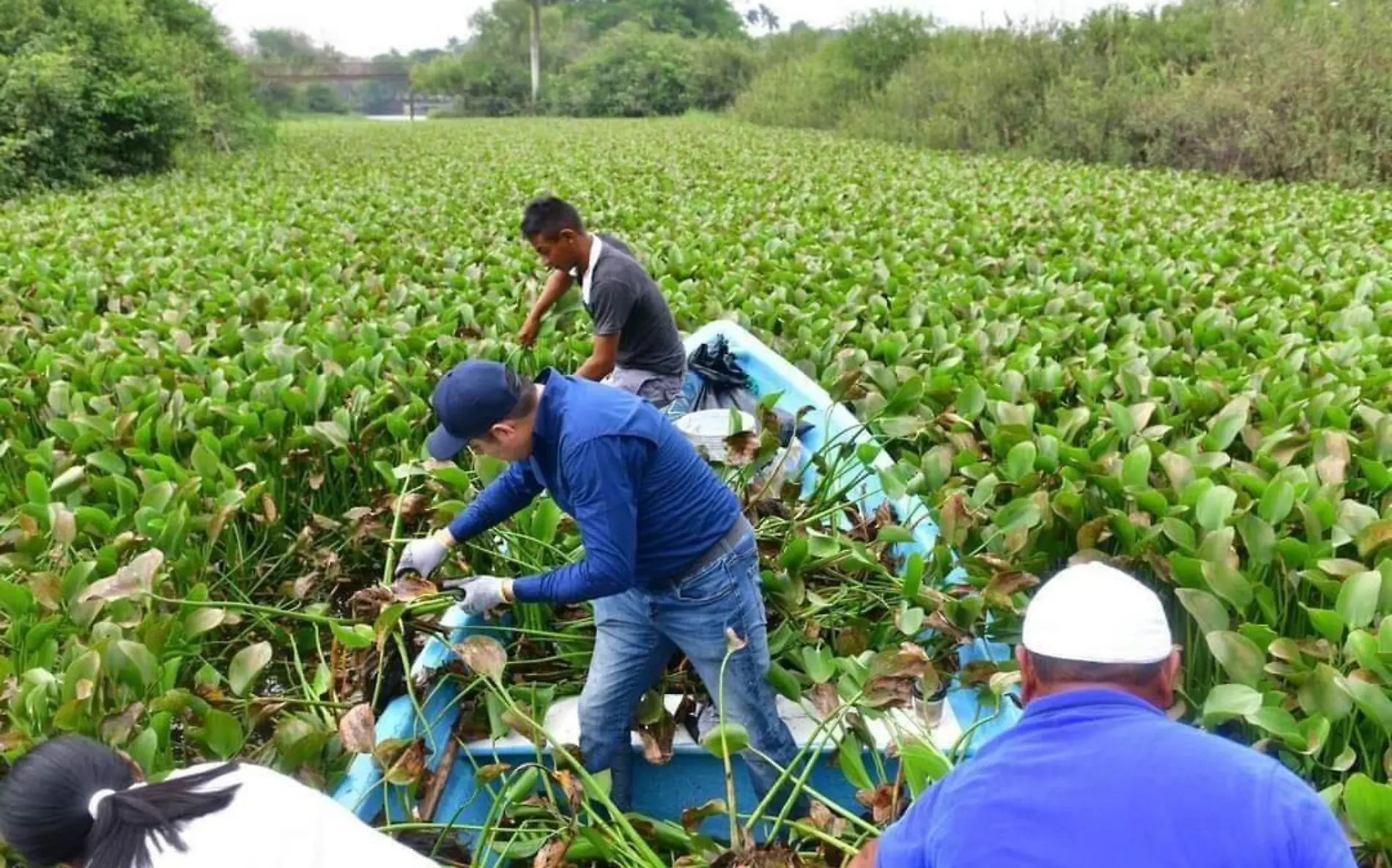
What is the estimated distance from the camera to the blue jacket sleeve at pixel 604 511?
6.35 feet

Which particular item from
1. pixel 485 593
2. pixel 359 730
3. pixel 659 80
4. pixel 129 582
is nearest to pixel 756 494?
pixel 485 593

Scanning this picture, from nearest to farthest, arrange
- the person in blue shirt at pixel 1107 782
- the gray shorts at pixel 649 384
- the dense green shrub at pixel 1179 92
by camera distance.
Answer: the person in blue shirt at pixel 1107 782, the gray shorts at pixel 649 384, the dense green shrub at pixel 1179 92

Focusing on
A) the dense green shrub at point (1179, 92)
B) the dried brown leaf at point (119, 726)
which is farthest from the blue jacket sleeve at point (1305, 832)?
the dense green shrub at point (1179, 92)

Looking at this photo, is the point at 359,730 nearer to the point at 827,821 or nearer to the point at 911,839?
the point at 827,821

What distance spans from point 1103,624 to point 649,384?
2.57 meters

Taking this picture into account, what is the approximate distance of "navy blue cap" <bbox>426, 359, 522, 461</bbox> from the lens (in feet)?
6.22

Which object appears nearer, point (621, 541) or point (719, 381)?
point (621, 541)

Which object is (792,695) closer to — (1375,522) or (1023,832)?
(1023,832)

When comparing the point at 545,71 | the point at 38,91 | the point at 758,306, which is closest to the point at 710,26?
the point at 545,71

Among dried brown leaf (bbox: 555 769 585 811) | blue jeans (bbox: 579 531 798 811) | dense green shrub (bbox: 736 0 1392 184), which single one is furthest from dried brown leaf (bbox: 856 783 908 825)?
dense green shrub (bbox: 736 0 1392 184)

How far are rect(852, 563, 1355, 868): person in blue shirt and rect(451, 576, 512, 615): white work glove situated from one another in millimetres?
1097

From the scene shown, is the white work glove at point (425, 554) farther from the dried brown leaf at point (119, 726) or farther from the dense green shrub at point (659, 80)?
the dense green shrub at point (659, 80)

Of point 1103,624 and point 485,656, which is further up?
point 1103,624

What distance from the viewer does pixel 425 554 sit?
2.40m
